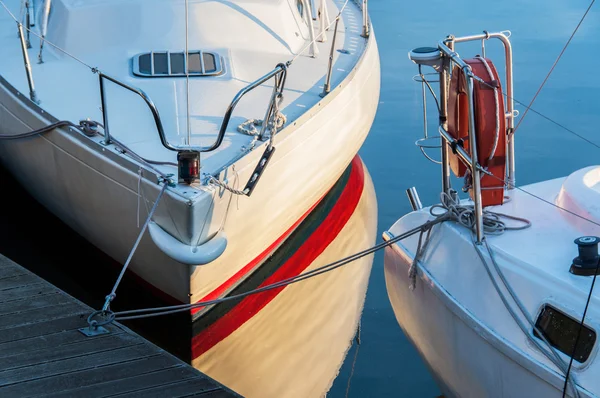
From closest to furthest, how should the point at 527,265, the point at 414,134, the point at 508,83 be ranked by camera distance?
1. the point at 527,265
2. the point at 508,83
3. the point at 414,134

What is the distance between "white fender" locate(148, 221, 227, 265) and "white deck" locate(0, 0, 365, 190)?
0.50 m

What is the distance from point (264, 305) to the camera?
5.47m

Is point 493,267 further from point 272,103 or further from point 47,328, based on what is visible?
point 47,328

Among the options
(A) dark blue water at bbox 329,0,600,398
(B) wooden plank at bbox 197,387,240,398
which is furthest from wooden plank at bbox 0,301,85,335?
(A) dark blue water at bbox 329,0,600,398

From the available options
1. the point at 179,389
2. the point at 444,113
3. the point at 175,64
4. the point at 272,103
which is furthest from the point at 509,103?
the point at 175,64

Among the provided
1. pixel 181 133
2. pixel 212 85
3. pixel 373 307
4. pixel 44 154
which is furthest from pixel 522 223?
pixel 44 154

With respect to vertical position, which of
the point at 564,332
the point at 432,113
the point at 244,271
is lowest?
the point at 244,271

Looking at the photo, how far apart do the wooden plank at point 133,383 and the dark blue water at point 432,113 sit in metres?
1.32

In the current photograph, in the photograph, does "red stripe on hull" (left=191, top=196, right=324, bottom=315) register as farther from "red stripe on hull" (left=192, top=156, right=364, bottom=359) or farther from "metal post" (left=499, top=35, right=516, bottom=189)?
"metal post" (left=499, top=35, right=516, bottom=189)

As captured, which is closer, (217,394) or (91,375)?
(217,394)

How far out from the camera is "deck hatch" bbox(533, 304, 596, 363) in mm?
3256

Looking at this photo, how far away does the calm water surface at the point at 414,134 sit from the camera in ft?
16.4

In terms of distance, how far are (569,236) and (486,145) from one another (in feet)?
1.84

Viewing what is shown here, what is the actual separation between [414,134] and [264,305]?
140 inches
